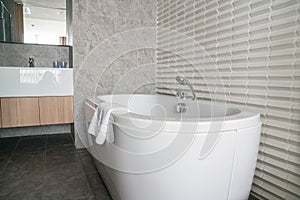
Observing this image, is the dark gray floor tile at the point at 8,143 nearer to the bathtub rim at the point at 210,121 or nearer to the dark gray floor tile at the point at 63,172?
the dark gray floor tile at the point at 63,172

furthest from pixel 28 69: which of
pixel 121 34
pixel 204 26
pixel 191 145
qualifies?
pixel 191 145

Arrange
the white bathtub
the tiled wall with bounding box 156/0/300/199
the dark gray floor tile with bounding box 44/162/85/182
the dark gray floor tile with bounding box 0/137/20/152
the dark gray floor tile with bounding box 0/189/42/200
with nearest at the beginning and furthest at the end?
1. the white bathtub
2. the tiled wall with bounding box 156/0/300/199
3. the dark gray floor tile with bounding box 0/189/42/200
4. the dark gray floor tile with bounding box 44/162/85/182
5. the dark gray floor tile with bounding box 0/137/20/152

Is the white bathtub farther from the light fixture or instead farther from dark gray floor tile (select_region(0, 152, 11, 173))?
the light fixture

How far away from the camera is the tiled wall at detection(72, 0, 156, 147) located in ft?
8.67

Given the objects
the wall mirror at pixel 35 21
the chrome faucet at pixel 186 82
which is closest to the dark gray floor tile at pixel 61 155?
the chrome faucet at pixel 186 82

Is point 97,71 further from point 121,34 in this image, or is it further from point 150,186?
point 150,186

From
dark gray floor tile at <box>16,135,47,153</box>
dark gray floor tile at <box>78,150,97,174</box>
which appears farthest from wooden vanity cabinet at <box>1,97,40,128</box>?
dark gray floor tile at <box>78,150,97,174</box>

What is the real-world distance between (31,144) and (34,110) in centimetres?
49

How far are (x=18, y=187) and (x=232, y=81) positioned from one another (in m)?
1.94

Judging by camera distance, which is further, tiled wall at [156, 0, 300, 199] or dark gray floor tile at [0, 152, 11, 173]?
dark gray floor tile at [0, 152, 11, 173]

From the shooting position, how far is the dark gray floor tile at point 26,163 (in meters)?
1.96

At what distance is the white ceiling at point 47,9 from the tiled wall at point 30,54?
0.39 meters

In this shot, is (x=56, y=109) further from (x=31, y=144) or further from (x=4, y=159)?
(x=4, y=159)

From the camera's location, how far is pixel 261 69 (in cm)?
153
